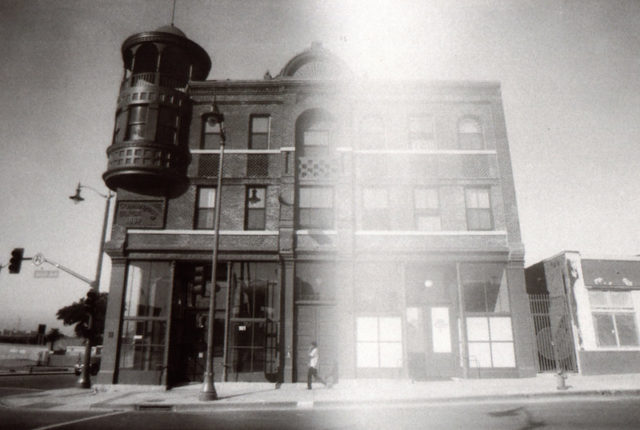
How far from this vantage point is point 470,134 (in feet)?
67.7

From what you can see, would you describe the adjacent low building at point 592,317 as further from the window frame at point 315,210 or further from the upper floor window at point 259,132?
the upper floor window at point 259,132

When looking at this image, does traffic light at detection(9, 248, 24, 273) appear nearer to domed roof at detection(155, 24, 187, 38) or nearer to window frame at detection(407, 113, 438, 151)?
domed roof at detection(155, 24, 187, 38)

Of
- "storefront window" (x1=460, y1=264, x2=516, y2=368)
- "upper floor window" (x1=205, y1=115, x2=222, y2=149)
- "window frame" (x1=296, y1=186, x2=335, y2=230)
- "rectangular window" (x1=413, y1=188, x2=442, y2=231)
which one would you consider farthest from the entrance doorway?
"upper floor window" (x1=205, y1=115, x2=222, y2=149)

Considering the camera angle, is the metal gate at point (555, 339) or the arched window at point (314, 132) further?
the arched window at point (314, 132)

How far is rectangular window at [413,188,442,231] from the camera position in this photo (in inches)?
762

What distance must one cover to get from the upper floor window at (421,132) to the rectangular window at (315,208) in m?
4.90

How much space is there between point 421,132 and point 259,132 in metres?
8.03

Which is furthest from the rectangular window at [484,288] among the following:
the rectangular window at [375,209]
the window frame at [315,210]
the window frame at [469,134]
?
the window frame at [315,210]

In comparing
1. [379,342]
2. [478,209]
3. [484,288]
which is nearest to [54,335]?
[379,342]

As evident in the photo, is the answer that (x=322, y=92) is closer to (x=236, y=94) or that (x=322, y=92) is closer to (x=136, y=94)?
(x=236, y=94)

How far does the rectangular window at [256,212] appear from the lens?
758 inches

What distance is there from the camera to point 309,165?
20062 mm

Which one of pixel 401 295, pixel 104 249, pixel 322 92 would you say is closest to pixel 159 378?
pixel 104 249

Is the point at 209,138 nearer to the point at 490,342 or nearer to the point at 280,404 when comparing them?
the point at 280,404
